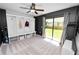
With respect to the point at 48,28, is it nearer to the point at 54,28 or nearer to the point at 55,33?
the point at 54,28

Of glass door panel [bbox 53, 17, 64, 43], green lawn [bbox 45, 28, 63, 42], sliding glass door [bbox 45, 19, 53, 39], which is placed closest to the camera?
glass door panel [bbox 53, 17, 64, 43]

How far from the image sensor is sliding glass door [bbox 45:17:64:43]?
4.96 metres

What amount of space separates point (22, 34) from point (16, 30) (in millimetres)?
705

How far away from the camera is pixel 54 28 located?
5445 millimetres

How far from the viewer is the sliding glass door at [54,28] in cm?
496

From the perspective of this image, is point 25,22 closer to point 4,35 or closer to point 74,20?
point 4,35

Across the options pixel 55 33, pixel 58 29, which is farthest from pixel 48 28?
pixel 58 29

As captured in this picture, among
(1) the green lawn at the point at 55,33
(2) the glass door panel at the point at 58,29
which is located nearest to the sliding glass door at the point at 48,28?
(1) the green lawn at the point at 55,33

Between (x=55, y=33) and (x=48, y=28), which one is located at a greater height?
(x=48, y=28)

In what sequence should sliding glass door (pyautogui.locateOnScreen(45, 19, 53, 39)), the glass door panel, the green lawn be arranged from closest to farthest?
the glass door panel, the green lawn, sliding glass door (pyautogui.locateOnScreen(45, 19, 53, 39))

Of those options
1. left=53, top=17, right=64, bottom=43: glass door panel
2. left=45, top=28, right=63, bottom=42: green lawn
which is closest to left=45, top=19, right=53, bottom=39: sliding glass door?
left=45, top=28, right=63, bottom=42: green lawn

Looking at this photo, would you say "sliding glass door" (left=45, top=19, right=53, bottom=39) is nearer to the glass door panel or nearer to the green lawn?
the green lawn

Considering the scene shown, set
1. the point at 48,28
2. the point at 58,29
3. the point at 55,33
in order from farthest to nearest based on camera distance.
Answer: the point at 48,28 → the point at 55,33 → the point at 58,29
